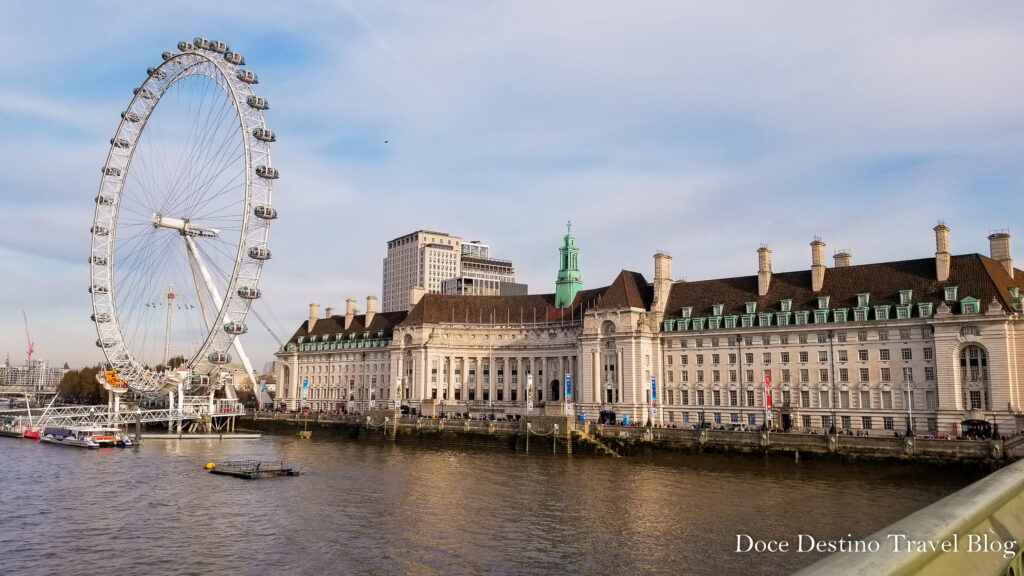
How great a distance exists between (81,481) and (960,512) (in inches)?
2748

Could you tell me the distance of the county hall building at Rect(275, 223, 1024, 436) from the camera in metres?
77.9

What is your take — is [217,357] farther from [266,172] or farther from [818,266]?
[818,266]

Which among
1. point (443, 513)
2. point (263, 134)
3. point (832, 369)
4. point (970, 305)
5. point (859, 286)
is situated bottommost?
point (443, 513)

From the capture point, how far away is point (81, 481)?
201 ft

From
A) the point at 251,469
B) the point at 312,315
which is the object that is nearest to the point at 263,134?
the point at 251,469

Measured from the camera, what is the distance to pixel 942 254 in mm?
82938

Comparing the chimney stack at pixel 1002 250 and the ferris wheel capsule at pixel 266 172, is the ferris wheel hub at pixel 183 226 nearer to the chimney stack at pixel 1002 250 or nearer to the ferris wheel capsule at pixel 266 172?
the ferris wheel capsule at pixel 266 172

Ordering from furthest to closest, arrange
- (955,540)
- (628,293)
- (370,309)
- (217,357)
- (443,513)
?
(370,309), (628,293), (217,357), (443,513), (955,540)

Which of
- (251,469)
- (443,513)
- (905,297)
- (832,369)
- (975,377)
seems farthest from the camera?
(832,369)

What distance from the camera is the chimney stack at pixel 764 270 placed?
9781 cm

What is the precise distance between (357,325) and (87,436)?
66.6 meters

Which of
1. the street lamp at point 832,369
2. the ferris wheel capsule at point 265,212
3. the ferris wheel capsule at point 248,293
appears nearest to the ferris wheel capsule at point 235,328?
the ferris wheel capsule at point 248,293

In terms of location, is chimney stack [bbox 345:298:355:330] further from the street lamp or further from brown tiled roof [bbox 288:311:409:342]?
the street lamp

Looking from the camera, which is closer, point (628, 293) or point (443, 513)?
point (443, 513)
